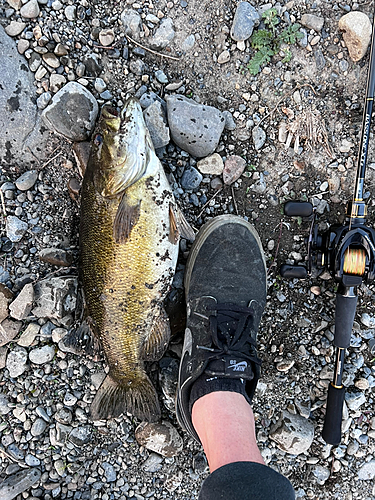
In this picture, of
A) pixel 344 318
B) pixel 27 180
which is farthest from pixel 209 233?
pixel 27 180

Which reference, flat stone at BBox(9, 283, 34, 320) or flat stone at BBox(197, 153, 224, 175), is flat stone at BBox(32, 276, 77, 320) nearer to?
flat stone at BBox(9, 283, 34, 320)

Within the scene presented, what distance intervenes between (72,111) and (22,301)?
1674 mm

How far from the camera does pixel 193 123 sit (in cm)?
316

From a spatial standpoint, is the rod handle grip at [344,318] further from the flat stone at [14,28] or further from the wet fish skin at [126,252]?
the flat stone at [14,28]

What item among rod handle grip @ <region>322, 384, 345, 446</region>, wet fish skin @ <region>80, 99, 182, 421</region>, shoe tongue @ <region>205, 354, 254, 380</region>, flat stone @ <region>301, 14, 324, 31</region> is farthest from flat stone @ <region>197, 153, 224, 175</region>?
rod handle grip @ <region>322, 384, 345, 446</region>

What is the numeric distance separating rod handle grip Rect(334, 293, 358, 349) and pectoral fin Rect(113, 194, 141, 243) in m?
1.83

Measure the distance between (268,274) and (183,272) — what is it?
2.63 feet

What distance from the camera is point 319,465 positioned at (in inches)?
137

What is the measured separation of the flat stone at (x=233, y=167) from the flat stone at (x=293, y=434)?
2275 mm

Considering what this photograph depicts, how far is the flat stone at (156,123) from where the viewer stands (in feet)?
10.2

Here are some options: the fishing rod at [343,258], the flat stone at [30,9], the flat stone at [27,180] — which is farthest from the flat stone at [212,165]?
the flat stone at [30,9]

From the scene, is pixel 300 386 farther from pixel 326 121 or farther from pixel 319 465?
pixel 326 121

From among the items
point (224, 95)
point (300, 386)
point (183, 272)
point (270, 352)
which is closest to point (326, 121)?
point (224, 95)

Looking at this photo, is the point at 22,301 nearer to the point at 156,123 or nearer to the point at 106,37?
the point at 156,123
